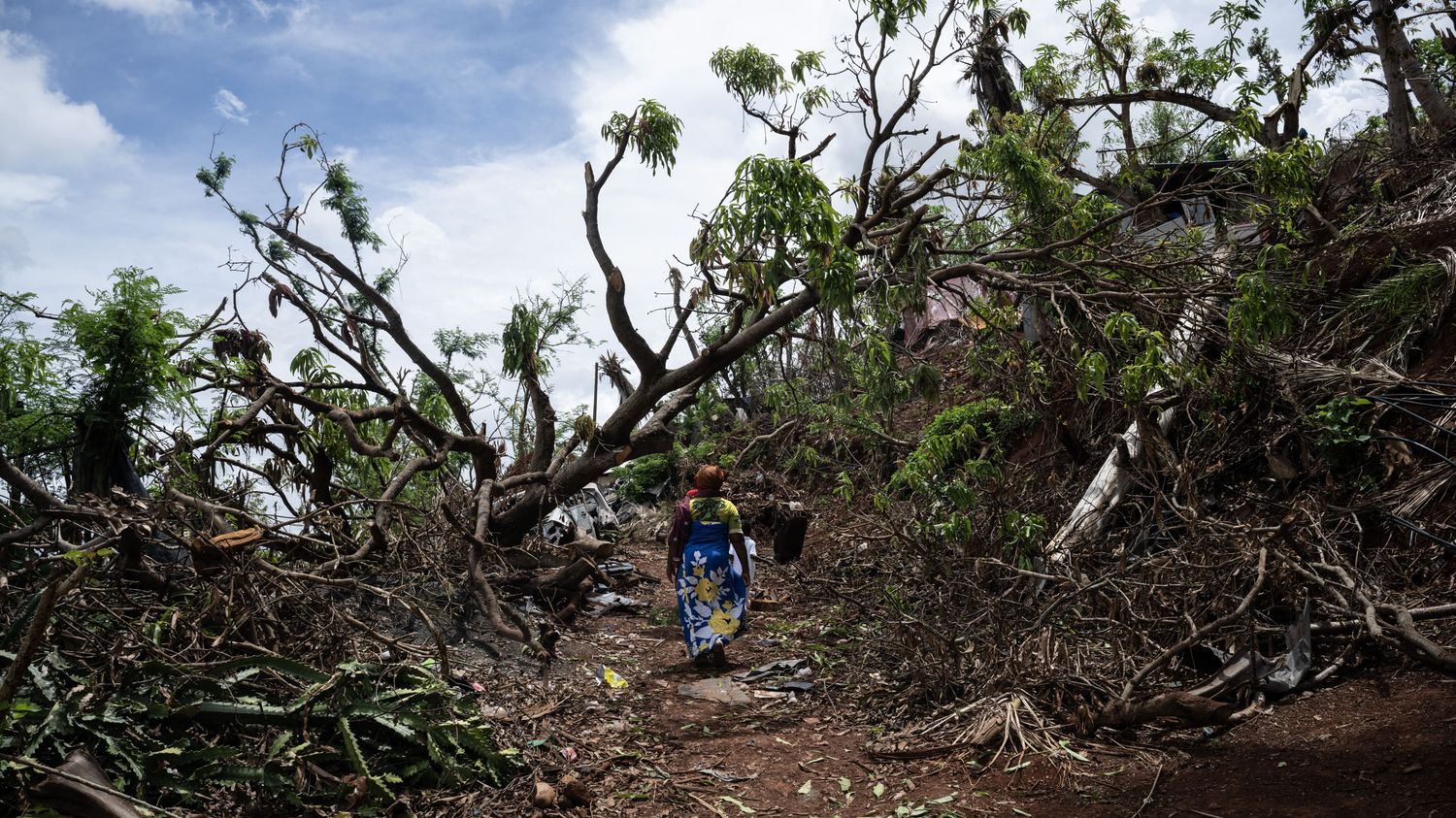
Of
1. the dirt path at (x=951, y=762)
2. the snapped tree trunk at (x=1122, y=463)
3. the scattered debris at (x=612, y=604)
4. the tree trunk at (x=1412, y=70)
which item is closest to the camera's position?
the dirt path at (x=951, y=762)

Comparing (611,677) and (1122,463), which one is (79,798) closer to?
(611,677)

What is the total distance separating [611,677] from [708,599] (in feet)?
2.79

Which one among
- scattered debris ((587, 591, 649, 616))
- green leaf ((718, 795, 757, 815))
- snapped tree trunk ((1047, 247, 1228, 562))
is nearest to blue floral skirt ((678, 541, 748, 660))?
scattered debris ((587, 591, 649, 616))

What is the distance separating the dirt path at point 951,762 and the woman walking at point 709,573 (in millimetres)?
311

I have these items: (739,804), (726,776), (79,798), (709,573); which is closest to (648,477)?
(709,573)

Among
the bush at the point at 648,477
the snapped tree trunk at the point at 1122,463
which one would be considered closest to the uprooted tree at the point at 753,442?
the snapped tree trunk at the point at 1122,463

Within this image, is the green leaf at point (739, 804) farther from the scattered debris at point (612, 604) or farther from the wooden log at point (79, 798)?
the scattered debris at point (612, 604)

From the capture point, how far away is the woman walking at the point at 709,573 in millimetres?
6371

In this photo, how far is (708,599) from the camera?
251 inches

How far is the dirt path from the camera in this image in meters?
3.42

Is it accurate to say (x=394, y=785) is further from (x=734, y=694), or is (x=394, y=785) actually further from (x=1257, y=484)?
(x=1257, y=484)

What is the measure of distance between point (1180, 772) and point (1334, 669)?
1142 mm

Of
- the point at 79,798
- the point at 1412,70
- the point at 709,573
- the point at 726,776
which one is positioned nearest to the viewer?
the point at 79,798

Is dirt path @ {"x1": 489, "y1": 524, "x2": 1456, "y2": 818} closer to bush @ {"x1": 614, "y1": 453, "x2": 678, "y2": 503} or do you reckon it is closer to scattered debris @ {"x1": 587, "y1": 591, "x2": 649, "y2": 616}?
scattered debris @ {"x1": 587, "y1": 591, "x2": 649, "y2": 616}
